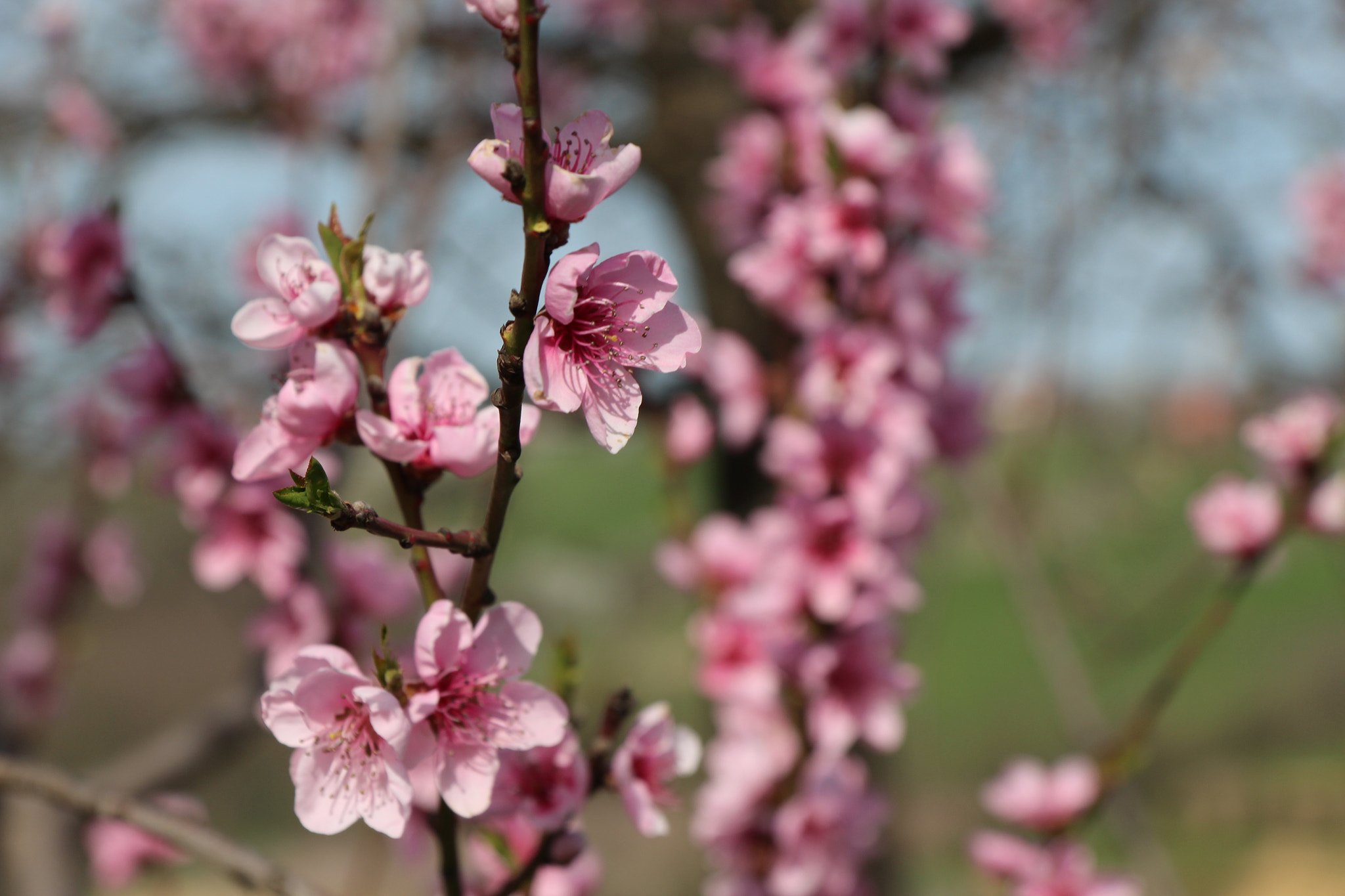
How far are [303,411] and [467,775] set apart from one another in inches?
11.0

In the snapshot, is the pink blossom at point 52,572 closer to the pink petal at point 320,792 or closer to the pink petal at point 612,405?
the pink petal at point 320,792

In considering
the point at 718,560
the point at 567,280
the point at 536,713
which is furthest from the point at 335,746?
the point at 718,560

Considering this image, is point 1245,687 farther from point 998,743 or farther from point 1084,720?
A: point 1084,720

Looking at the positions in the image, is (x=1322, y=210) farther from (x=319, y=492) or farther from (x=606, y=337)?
(x=319, y=492)

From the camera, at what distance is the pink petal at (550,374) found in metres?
0.58

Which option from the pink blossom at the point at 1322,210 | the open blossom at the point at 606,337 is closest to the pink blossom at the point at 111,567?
the open blossom at the point at 606,337

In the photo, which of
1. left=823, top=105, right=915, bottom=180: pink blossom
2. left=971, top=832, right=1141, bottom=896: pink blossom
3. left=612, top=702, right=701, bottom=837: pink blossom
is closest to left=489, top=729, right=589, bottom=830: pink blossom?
left=612, top=702, right=701, bottom=837: pink blossom

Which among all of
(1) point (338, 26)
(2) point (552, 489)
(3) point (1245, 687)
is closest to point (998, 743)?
(3) point (1245, 687)

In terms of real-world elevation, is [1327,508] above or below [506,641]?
above

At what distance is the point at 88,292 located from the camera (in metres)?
1.26

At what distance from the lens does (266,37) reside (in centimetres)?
364

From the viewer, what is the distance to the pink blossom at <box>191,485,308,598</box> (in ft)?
4.40

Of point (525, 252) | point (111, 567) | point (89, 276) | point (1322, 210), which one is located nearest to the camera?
point (525, 252)

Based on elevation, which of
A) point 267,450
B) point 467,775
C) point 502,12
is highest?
point 502,12
